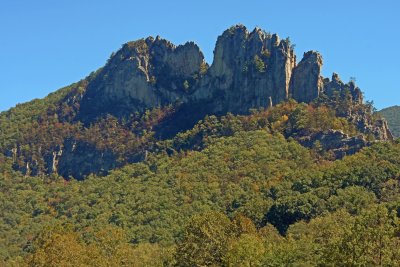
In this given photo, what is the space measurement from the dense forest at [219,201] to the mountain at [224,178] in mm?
333

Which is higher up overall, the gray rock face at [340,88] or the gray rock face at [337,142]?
the gray rock face at [340,88]

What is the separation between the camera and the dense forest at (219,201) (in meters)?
78.5

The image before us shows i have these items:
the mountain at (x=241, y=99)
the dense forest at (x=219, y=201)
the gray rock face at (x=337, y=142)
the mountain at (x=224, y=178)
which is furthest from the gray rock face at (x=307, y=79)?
the gray rock face at (x=337, y=142)

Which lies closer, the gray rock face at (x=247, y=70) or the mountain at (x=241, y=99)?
the mountain at (x=241, y=99)

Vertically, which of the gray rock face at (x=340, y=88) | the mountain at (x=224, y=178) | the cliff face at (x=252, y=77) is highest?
the cliff face at (x=252, y=77)

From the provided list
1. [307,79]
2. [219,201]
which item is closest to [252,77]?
[307,79]

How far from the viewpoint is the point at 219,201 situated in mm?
137250

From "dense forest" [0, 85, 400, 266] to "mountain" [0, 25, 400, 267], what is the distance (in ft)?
1.09

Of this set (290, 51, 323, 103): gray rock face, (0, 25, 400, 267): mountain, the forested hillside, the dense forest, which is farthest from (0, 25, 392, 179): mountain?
the forested hillside

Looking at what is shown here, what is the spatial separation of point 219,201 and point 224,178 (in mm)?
10021

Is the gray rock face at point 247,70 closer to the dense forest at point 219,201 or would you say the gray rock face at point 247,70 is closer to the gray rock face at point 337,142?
the dense forest at point 219,201

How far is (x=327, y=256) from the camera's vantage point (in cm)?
6162

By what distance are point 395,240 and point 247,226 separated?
3211 cm

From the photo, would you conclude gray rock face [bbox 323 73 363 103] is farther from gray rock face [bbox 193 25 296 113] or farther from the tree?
the tree
